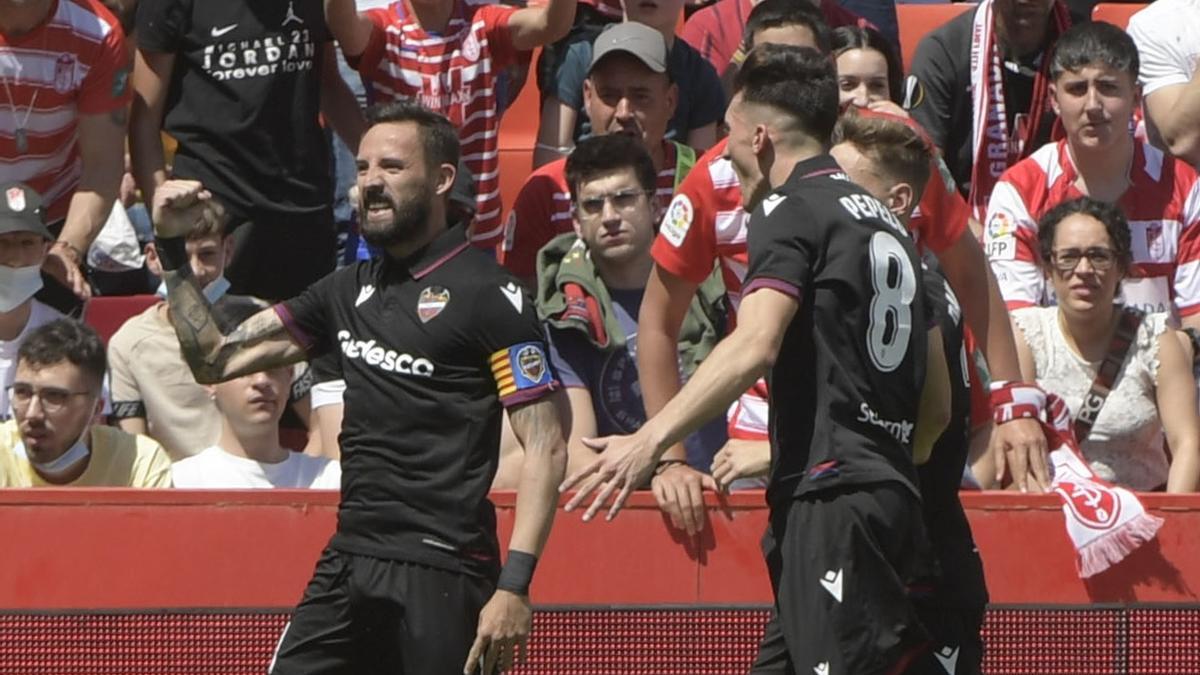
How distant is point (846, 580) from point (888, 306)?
0.68 meters

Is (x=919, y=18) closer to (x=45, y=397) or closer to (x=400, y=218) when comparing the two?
(x=45, y=397)

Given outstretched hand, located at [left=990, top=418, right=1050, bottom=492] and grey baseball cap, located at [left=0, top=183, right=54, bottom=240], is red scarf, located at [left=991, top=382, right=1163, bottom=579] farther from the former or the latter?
grey baseball cap, located at [left=0, top=183, right=54, bottom=240]

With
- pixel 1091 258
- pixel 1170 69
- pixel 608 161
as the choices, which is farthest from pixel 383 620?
pixel 1170 69

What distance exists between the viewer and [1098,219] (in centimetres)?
771

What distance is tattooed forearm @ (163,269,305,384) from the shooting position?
6.06 m

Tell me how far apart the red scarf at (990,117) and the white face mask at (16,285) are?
12.7 feet

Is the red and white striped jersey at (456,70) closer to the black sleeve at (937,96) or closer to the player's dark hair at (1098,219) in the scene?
the black sleeve at (937,96)

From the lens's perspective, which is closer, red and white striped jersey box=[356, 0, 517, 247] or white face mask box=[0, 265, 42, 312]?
white face mask box=[0, 265, 42, 312]

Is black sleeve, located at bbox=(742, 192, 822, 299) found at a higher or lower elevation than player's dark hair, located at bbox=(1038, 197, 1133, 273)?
higher

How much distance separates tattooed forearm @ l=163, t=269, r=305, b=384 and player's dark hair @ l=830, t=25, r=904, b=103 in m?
2.89

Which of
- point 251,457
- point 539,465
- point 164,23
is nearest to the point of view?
point 539,465

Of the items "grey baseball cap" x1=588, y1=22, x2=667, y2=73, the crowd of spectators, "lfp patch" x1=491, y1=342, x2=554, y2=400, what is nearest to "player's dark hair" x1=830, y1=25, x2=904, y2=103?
the crowd of spectators

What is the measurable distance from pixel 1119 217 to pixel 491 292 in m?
2.96

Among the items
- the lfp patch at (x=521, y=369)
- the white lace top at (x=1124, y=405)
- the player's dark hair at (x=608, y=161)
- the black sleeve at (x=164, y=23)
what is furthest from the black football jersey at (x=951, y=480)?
the black sleeve at (x=164, y=23)
